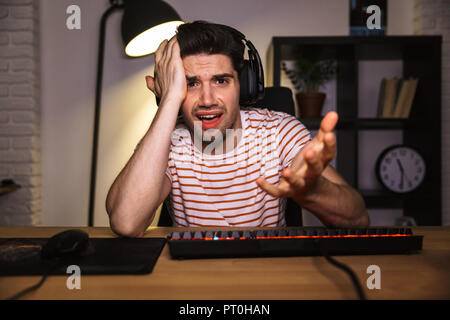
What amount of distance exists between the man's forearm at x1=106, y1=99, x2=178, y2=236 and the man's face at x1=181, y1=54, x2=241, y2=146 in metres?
0.19

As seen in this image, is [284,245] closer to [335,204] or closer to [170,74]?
[335,204]

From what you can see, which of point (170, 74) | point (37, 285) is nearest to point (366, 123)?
point (170, 74)

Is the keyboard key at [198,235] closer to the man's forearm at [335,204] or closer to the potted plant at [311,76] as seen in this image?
the man's forearm at [335,204]

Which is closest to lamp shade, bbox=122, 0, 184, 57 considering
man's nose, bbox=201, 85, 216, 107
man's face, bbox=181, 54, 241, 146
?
man's face, bbox=181, 54, 241, 146

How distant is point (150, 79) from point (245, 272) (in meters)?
0.81

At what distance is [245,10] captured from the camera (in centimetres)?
213

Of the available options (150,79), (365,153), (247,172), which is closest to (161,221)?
(247,172)

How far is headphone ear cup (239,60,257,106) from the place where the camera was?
1.08 meters

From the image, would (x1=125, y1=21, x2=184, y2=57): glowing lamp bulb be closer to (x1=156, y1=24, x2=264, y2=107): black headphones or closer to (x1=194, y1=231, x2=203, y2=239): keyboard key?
(x1=156, y1=24, x2=264, y2=107): black headphones

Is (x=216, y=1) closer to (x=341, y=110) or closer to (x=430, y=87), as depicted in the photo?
(x=341, y=110)

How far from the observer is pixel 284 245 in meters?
0.58

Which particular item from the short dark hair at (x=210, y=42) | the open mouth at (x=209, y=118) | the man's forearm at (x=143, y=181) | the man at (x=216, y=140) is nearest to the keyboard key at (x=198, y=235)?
the man's forearm at (x=143, y=181)

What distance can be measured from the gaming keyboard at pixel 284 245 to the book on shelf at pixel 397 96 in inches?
63.4
